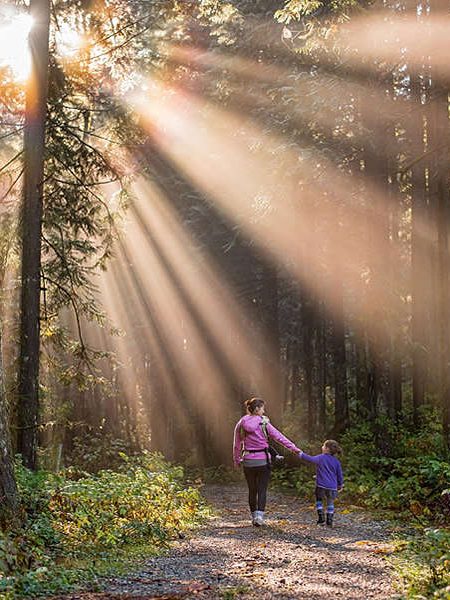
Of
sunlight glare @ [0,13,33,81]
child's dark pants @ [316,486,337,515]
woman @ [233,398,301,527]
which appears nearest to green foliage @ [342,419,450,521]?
child's dark pants @ [316,486,337,515]

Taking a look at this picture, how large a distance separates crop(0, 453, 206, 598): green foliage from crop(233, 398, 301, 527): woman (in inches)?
47.7

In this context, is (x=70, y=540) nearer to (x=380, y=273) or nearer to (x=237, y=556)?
(x=237, y=556)

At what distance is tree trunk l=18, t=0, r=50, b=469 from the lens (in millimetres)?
12438

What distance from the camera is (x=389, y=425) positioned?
17359 millimetres

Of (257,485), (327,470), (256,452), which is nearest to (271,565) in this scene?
(257,485)

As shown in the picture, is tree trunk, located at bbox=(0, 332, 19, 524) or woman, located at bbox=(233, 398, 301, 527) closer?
tree trunk, located at bbox=(0, 332, 19, 524)

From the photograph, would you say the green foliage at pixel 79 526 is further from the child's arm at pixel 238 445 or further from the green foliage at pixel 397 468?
the green foliage at pixel 397 468

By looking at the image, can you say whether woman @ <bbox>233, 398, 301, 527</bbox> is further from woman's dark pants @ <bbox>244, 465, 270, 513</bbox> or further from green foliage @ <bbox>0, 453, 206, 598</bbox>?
green foliage @ <bbox>0, 453, 206, 598</bbox>

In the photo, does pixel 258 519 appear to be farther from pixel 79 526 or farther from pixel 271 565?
pixel 271 565

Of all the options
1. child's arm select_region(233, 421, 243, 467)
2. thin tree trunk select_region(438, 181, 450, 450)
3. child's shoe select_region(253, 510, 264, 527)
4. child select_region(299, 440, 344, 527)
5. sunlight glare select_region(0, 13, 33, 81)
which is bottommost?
child's shoe select_region(253, 510, 264, 527)

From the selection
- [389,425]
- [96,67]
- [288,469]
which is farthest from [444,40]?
[288,469]

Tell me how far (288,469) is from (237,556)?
14054 millimetres

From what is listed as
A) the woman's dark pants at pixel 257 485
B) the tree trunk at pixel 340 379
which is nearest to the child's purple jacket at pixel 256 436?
the woman's dark pants at pixel 257 485

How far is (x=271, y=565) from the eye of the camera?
766 cm
